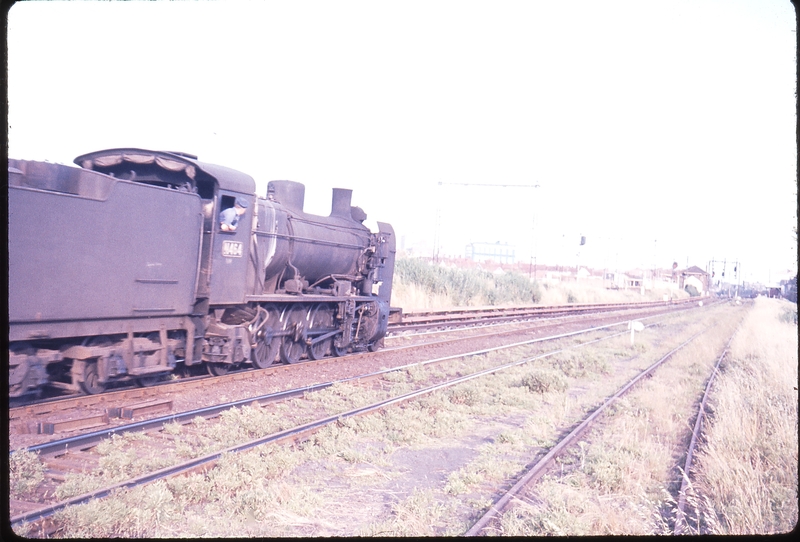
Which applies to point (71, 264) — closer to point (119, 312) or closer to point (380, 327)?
point (119, 312)

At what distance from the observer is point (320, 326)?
12.7 metres

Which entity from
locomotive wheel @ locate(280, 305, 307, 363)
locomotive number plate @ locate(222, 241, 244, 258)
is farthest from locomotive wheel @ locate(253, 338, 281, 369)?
locomotive number plate @ locate(222, 241, 244, 258)

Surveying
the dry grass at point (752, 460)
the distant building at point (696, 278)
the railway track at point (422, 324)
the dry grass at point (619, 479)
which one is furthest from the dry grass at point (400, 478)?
the distant building at point (696, 278)

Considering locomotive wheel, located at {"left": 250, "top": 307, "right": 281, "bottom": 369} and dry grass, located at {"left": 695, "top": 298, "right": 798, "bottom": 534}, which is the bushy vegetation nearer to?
locomotive wheel, located at {"left": 250, "top": 307, "right": 281, "bottom": 369}

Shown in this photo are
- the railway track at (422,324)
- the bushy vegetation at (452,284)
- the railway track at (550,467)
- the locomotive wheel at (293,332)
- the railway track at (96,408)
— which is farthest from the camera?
the bushy vegetation at (452,284)

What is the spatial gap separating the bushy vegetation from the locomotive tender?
15727 millimetres

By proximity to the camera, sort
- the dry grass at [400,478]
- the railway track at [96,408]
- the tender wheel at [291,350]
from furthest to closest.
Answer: the tender wheel at [291,350] → the railway track at [96,408] → the dry grass at [400,478]

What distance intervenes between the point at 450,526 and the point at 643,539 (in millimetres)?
1591

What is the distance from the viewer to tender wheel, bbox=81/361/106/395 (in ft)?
24.9

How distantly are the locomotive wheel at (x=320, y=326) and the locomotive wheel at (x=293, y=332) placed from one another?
38 cm

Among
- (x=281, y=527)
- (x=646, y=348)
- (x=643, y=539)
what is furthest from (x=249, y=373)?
(x=646, y=348)

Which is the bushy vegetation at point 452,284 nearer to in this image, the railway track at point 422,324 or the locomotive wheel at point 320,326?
the railway track at point 422,324

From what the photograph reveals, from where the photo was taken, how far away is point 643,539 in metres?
4.74

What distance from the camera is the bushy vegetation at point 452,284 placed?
2897 centimetres
